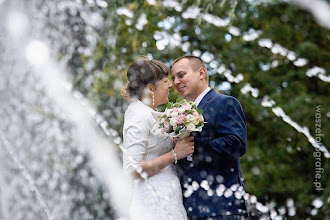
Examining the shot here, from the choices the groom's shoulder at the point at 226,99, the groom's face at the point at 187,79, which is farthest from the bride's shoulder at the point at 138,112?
the groom's shoulder at the point at 226,99

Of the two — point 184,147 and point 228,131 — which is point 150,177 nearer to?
point 184,147

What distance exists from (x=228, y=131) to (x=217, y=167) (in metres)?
0.24

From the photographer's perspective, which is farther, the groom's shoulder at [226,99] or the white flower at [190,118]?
the groom's shoulder at [226,99]

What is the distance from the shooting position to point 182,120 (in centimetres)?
307

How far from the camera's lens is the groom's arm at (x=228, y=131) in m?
3.11

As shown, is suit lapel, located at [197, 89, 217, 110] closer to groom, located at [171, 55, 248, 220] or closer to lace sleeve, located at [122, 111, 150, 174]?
groom, located at [171, 55, 248, 220]

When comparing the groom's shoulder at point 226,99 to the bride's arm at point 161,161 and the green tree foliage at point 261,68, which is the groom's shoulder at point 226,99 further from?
the green tree foliage at point 261,68

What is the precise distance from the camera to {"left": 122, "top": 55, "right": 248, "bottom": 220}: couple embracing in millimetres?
3137

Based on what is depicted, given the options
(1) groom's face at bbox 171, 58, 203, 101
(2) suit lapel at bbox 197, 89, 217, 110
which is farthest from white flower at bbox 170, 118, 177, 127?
(1) groom's face at bbox 171, 58, 203, 101

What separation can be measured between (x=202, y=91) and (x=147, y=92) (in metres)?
0.39

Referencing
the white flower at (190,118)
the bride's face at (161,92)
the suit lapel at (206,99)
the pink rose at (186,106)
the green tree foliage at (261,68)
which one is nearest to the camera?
the white flower at (190,118)

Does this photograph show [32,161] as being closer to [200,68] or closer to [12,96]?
[12,96]

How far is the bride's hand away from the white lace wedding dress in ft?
0.52

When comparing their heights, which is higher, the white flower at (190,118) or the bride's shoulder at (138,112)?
the white flower at (190,118)
